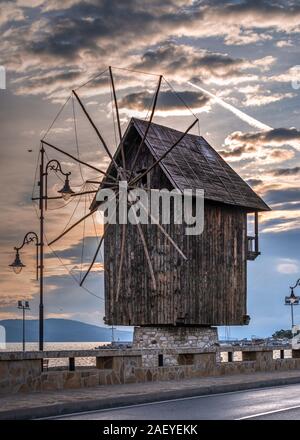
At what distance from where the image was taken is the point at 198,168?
43969mm

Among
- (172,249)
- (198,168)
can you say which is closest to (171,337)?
(172,249)

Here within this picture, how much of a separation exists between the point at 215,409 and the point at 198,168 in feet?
91.3

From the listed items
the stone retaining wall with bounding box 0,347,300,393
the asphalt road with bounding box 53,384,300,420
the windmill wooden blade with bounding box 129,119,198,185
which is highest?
the windmill wooden blade with bounding box 129,119,198,185

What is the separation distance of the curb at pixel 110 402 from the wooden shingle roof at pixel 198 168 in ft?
62.0

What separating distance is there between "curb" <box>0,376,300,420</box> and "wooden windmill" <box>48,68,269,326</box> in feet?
54.3

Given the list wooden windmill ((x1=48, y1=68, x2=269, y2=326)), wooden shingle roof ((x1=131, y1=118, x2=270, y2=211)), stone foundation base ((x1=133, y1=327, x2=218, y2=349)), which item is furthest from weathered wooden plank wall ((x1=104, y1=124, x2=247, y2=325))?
stone foundation base ((x1=133, y1=327, x2=218, y2=349))

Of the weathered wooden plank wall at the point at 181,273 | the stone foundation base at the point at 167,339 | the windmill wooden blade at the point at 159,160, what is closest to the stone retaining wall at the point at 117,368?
the weathered wooden plank wall at the point at 181,273

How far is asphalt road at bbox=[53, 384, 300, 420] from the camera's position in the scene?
51.3ft

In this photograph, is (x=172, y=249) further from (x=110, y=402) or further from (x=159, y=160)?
(x=110, y=402)

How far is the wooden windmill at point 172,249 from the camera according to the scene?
40094 mm

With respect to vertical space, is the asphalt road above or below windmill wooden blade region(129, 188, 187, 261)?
below

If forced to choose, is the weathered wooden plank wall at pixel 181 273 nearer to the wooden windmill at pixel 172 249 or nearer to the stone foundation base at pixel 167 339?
the wooden windmill at pixel 172 249

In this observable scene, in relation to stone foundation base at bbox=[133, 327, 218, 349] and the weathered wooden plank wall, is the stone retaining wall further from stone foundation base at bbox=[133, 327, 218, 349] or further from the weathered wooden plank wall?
stone foundation base at bbox=[133, 327, 218, 349]
